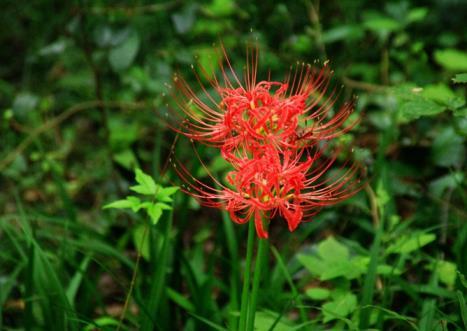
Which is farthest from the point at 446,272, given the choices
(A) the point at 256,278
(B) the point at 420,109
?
(A) the point at 256,278

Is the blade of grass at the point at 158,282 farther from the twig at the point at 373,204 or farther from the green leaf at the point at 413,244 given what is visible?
the twig at the point at 373,204

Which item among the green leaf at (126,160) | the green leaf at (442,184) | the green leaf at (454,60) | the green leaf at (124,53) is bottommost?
the green leaf at (442,184)

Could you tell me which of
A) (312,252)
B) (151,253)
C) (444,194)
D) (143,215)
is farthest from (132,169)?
(444,194)

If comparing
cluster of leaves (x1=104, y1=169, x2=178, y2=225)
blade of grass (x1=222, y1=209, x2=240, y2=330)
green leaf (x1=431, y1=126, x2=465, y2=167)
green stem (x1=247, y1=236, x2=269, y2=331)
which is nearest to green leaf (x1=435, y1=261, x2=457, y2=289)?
green leaf (x1=431, y1=126, x2=465, y2=167)

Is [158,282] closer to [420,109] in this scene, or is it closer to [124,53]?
[420,109]

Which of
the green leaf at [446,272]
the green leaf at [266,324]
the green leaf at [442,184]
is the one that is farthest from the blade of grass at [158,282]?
the green leaf at [442,184]

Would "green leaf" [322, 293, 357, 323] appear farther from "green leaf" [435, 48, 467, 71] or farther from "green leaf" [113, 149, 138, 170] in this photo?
"green leaf" [435, 48, 467, 71]

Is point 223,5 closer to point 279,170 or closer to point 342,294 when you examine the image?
point 342,294
